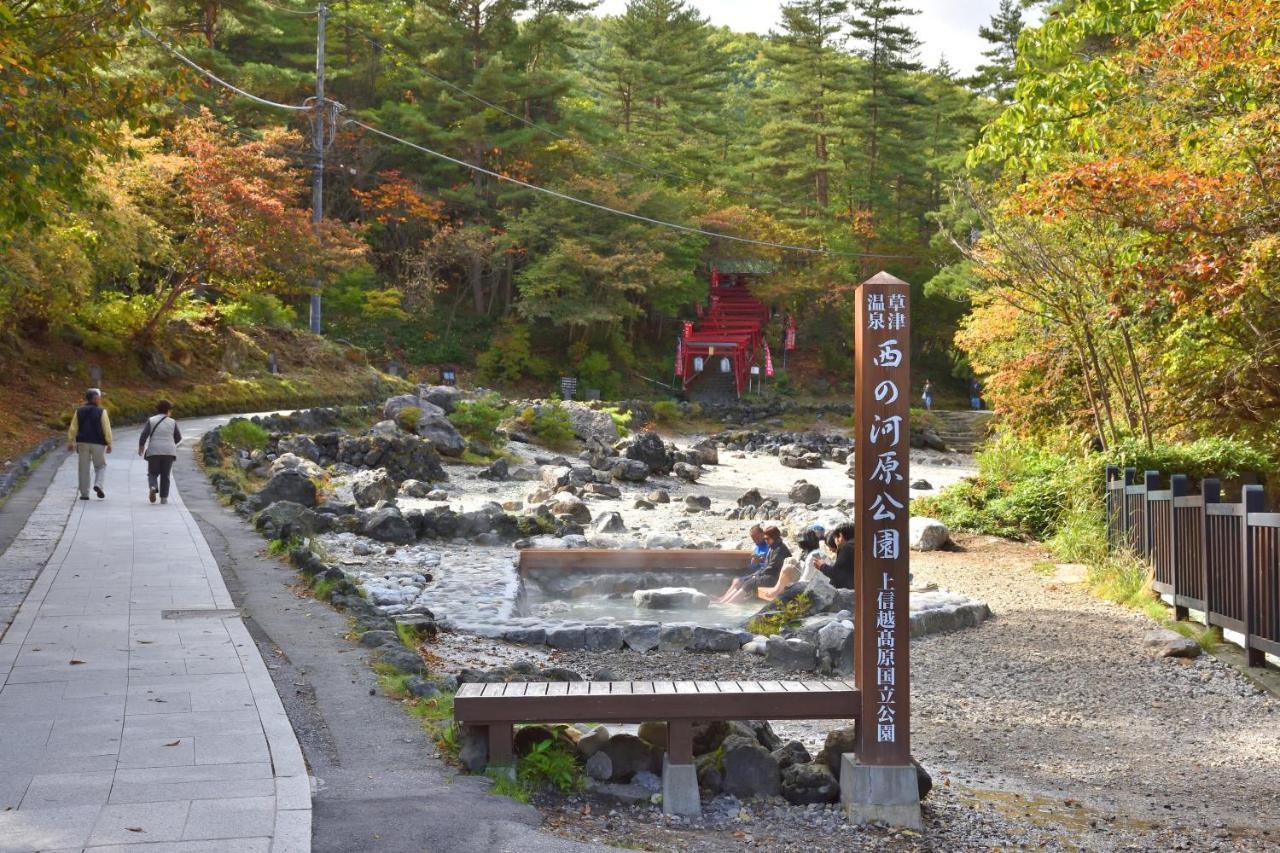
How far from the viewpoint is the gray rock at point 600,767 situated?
549 cm

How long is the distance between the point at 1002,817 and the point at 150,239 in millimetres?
20438

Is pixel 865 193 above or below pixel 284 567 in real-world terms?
above

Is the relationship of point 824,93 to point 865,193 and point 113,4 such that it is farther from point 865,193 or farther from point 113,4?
point 113,4

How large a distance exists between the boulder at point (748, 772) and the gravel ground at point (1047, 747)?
12 cm

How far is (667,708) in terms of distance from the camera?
17.5 feet

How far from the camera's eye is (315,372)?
30.4 meters

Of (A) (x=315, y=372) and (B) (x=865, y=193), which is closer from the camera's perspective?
(A) (x=315, y=372)

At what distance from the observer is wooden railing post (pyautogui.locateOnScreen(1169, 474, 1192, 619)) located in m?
10.2

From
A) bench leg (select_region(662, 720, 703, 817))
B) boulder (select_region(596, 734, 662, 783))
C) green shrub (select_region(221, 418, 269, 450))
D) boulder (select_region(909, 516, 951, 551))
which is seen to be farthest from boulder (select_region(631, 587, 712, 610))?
green shrub (select_region(221, 418, 269, 450))

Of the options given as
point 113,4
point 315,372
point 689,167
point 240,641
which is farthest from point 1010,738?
point 689,167

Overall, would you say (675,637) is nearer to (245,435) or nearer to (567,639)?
(567,639)

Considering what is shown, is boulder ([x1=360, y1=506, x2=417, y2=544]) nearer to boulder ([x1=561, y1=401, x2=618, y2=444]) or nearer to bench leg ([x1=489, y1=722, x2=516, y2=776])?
bench leg ([x1=489, y1=722, x2=516, y2=776])

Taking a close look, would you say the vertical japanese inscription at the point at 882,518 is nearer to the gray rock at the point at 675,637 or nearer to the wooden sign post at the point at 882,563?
the wooden sign post at the point at 882,563

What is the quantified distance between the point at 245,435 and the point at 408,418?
455 cm
